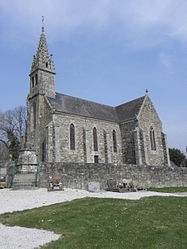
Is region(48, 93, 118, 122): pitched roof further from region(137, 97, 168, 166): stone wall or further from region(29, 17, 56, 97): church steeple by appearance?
region(137, 97, 168, 166): stone wall

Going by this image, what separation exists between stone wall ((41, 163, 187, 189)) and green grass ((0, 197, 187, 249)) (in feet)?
23.8

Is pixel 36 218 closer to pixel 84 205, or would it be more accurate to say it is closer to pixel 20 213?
pixel 20 213

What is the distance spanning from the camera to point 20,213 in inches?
378

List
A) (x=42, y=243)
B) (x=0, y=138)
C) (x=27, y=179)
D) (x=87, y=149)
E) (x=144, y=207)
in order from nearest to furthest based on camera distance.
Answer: (x=42, y=243) → (x=144, y=207) → (x=27, y=179) → (x=87, y=149) → (x=0, y=138)

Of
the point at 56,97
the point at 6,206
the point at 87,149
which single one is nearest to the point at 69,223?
the point at 6,206

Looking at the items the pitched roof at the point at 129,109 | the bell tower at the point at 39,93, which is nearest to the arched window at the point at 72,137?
the bell tower at the point at 39,93

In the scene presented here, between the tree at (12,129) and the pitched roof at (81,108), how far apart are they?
40.9ft

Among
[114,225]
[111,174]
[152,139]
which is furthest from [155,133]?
[114,225]

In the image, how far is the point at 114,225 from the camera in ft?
22.5

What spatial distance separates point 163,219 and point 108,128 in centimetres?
2448

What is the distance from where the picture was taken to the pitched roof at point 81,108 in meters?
28.8

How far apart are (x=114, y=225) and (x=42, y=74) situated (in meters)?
26.8

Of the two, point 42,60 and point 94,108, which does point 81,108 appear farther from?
point 42,60

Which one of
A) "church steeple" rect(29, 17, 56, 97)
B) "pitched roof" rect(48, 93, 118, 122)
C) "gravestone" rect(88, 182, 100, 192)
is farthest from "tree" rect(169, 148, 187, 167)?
"gravestone" rect(88, 182, 100, 192)
